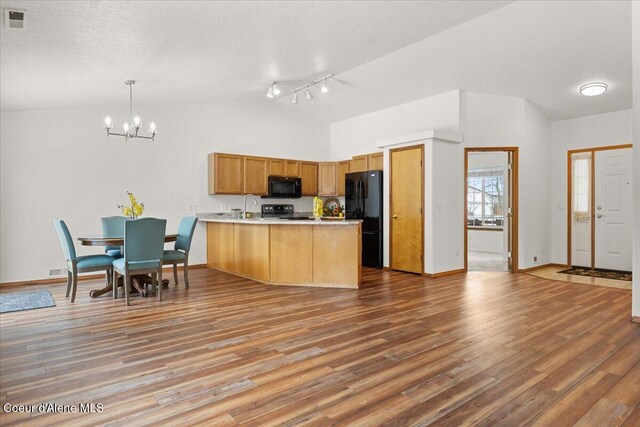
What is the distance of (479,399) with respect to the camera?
2.16 metres

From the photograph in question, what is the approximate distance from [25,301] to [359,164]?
18.8 ft

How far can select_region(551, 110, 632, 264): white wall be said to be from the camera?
675 cm

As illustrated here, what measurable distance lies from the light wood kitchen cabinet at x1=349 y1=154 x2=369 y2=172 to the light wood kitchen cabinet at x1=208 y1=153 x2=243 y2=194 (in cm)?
228

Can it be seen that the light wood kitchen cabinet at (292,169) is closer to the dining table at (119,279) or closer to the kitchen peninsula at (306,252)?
the kitchen peninsula at (306,252)

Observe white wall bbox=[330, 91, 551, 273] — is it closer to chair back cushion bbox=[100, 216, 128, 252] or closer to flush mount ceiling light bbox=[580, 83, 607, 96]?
flush mount ceiling light bbox=[580, 83, 607, 96]

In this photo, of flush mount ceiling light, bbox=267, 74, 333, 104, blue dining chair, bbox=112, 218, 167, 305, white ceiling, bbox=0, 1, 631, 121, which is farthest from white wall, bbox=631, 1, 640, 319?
blue dining chair, bbox=112, 218, 167, 305

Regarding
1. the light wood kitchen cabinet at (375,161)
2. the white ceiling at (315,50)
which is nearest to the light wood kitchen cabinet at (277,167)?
the white ceiling at (315,50)

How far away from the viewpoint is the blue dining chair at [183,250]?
205 inches

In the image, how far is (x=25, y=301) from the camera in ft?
14.8

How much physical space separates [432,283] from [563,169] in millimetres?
3757

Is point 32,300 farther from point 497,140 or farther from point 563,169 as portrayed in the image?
point 563,169

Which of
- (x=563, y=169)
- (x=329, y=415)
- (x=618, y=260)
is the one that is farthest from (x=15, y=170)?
(x=618, y=260)

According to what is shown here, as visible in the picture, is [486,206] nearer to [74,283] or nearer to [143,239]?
[143,239]

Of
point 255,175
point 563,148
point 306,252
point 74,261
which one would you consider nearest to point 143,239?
point 74,261
